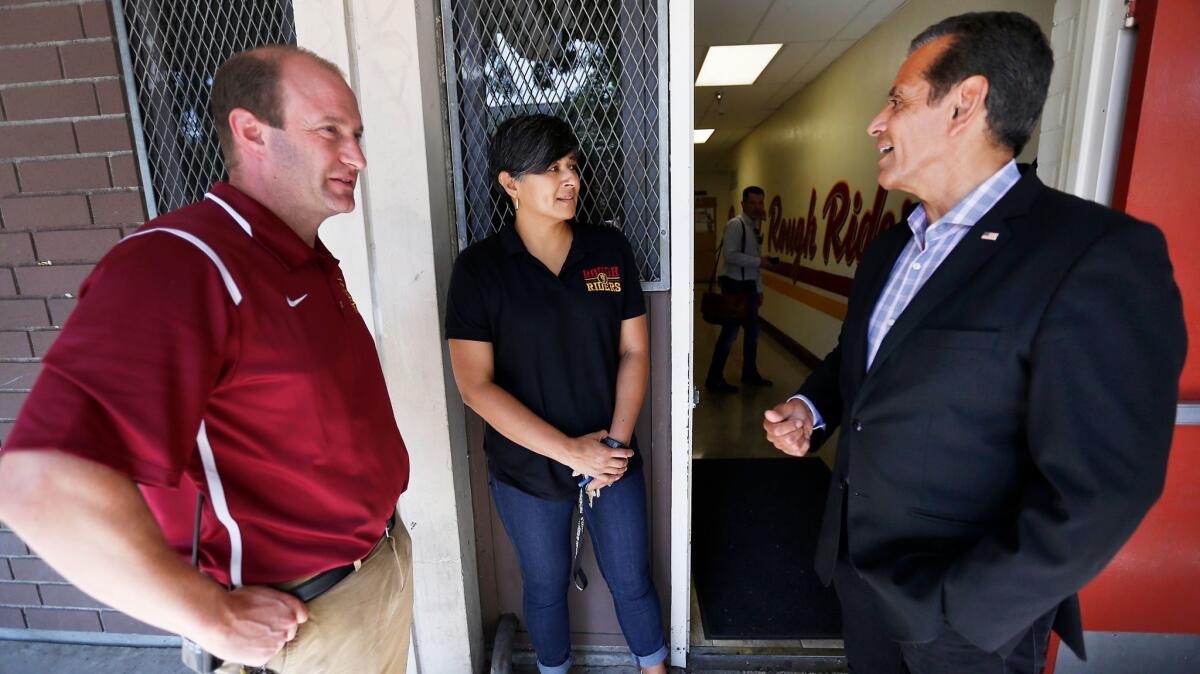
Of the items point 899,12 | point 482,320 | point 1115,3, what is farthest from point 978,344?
point 899,12

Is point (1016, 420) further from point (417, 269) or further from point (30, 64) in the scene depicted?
point (30, 64)

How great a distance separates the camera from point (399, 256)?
1.66 m

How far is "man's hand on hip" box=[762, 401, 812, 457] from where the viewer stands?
1.22m

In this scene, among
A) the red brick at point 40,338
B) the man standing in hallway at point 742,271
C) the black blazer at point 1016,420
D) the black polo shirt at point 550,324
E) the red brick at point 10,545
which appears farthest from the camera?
the man standing in hallway at point 742,271

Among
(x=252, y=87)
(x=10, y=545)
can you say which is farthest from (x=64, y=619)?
(x=252, y=87)

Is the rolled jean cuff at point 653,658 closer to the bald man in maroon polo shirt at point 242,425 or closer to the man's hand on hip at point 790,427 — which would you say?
the bald man in maroon polo shirt at point 242,425

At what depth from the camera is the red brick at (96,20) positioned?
70.0 inches

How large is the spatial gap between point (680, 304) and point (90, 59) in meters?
2.16

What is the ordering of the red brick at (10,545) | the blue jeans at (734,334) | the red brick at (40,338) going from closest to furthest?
the red brick at (40,338), the red brick at (10,545), the blue jeans at (734,334)

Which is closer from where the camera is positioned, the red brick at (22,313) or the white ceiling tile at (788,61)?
the red brick at (22,313)

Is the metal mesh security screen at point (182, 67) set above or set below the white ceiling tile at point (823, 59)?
below

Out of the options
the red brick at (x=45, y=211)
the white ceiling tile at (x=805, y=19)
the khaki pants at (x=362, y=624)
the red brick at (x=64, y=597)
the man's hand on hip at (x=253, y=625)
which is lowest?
the red brick at (x=64, y=597)

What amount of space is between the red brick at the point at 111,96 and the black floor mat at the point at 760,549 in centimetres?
286

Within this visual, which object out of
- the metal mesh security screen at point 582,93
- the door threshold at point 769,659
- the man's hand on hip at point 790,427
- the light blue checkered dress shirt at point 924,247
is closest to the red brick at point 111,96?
the metal mesh security screen at point 582,93
